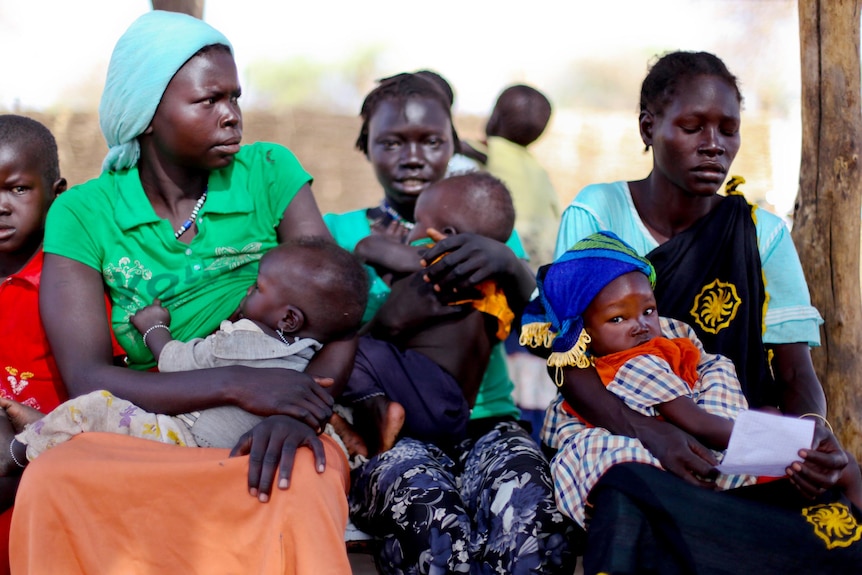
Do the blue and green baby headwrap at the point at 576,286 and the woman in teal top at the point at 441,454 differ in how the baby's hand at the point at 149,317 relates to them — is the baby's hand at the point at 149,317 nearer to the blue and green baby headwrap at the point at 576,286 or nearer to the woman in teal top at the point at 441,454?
the woman in teal top at the point at 441,454

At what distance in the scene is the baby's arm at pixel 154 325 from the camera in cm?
267

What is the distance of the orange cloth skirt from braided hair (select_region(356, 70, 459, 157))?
5.93ft

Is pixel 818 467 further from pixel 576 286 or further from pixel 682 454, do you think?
pixel 576 286

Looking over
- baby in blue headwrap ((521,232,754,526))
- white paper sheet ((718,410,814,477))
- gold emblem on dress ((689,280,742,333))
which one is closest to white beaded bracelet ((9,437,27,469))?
baby in blue headwrap ((521,232,754,526))

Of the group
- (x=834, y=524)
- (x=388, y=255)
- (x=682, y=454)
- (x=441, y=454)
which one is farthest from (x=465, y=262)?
(x=834, y=524)

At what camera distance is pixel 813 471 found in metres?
2.36

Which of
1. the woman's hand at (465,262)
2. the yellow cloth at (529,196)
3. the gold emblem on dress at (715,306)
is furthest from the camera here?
the yellow cloth at (529,196)

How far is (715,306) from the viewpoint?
114 inches

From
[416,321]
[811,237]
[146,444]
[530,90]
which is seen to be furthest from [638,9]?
[146,444]

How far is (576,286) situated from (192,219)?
1.22 metres

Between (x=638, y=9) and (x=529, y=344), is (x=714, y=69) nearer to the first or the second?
(x=529, y=344)

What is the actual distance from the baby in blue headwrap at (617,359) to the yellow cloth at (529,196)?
2634 mm

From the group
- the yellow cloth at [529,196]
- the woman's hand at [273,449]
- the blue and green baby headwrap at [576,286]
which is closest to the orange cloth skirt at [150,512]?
the woman's hand at [273,449]

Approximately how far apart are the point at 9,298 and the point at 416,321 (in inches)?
50.9
